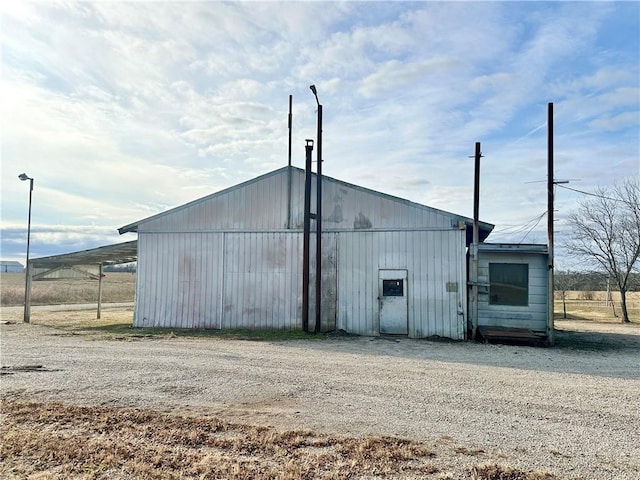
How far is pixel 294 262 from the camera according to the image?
1454cm

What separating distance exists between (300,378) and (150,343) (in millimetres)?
5479

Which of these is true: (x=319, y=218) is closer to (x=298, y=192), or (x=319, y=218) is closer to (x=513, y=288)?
(x=298, y=192)

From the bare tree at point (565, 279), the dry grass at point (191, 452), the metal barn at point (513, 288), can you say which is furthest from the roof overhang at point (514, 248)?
the bare tree at point (565, 279)

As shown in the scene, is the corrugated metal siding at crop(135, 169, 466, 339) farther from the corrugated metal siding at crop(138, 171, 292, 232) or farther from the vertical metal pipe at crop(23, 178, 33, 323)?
the vertical metal pipe at crop(23, 178, 33, 323)

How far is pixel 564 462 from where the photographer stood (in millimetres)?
4219

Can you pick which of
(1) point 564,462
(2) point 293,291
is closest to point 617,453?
(1) point 564,462

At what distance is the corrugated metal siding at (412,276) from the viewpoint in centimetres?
1339

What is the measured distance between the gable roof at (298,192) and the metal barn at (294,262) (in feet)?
0.10

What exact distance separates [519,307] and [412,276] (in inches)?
122

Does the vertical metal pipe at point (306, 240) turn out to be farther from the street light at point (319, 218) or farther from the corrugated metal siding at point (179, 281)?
the corrugated metal siding at point (179, 281)

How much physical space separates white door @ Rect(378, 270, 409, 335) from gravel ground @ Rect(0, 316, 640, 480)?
A: 2.23m

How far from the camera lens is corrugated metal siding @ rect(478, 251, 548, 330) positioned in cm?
1323

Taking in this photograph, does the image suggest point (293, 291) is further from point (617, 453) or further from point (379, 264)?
point (617, 453)

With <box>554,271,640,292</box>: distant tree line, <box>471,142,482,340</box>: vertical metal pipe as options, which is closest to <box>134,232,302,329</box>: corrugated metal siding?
<box>471,142,482,340</box>: vertical metal pipe
